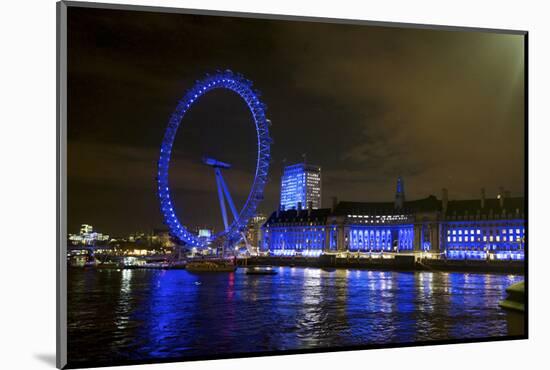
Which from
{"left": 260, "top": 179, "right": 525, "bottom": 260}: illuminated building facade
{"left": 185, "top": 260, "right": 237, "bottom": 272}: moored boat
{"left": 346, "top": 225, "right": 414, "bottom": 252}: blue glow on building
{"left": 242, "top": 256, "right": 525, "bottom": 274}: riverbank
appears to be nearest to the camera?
{"left": 260, "top": 179, "right": 525, "bottom": 260}: illuminated building facade

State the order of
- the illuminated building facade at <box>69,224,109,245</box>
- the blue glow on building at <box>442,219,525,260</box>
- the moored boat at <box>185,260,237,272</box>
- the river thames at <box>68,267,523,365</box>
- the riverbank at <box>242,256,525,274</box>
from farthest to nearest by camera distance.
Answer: the moored boat at <box>185,260,237,272</box> < the riverbank at <box>242,256,525,274</box> < the blue glow on building at <box>442,219,525,260</box> < the illuminated building facade at <box>69,224,109,245</box> < the river thames at <box>68,267,523,365</box>

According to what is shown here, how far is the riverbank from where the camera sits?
71.6 feet

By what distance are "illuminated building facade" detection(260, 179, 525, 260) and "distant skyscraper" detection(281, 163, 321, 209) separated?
2.23m

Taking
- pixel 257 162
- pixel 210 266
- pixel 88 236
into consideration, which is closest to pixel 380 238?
pixel 210 266

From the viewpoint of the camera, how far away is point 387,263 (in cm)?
2950

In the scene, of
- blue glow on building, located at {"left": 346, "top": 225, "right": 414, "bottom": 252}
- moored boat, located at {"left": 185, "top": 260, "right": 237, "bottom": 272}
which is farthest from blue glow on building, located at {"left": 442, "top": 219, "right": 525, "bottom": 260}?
moored boat, located at {"left": 185, "top": 260, "right": 237, "bottom": 272}

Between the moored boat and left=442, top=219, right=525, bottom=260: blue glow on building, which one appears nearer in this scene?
left=442, top=219, right=525, bottom=260: blue glow on building

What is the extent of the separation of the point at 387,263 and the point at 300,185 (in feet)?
53.0

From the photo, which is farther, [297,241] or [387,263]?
[297,241]

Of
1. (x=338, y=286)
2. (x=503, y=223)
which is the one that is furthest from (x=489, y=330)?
(x=503, y=223)

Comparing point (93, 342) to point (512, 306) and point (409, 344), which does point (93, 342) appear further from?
point (512, 306)

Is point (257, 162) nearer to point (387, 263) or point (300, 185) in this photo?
point (300, 185)

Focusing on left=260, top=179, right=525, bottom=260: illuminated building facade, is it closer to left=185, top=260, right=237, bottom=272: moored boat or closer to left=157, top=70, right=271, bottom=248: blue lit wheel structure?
left=157, top=70, right=271, bottom=248: blue lit wheel structure

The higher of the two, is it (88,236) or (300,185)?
(300,185)
